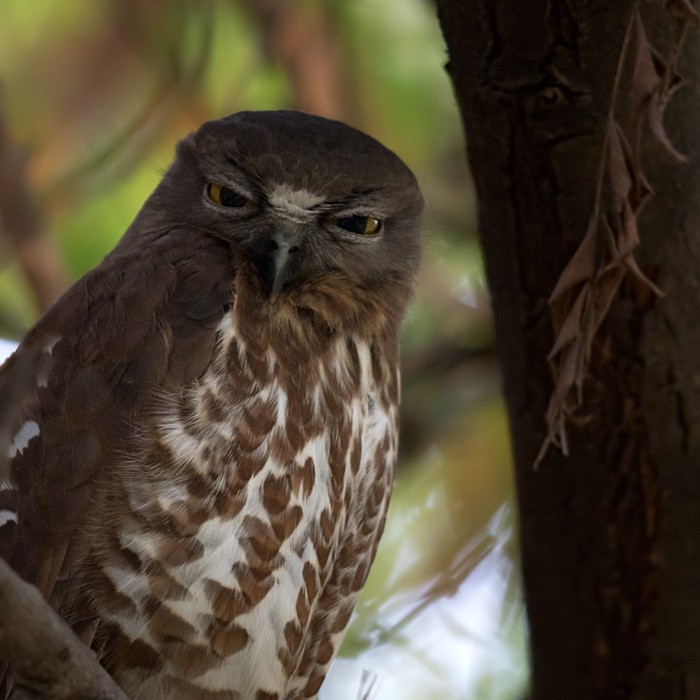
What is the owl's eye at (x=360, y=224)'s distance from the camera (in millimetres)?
3240

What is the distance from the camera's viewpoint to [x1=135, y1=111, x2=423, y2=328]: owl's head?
3053mm

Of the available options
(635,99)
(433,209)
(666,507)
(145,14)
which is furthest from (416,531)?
(635,99)

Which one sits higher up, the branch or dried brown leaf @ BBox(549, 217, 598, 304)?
dried brown leaf @ BBox(549, 217, 598, 304)

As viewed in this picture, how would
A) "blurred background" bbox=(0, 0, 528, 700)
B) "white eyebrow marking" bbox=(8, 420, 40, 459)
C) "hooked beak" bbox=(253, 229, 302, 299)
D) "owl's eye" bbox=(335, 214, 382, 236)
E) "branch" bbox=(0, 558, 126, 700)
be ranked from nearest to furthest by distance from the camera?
"branch" bbox=(0, 558, 126, 700) < "white eyebrow marking" bbox=(8, 420, 40, 459) < "hooked beak" bbox=(253, 229, 302, 299) < "owl's eye" bbox=(335, 214, 382, 236) < "blurred background" bbox=(0, 0, 528, 700)

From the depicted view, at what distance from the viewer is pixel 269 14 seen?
14.8 ft

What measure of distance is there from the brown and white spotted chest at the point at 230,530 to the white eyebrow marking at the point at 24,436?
24 centimetres

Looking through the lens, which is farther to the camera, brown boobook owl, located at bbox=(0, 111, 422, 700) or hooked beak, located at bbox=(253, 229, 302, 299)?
hooked beak, located at bbox=(253, 229, 302, 299)

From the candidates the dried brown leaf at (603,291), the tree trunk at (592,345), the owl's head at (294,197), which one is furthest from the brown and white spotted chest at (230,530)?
the dried brown leaf at (603,291)

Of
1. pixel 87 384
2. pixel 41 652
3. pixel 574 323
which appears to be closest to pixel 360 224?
pixel 87 384

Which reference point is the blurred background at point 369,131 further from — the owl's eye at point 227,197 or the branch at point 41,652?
the branch at point 41,652

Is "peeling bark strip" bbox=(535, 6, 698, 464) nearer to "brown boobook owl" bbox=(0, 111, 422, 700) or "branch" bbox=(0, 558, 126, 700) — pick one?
"brown boobook owl" bbox=(0, 111, 422, 700)

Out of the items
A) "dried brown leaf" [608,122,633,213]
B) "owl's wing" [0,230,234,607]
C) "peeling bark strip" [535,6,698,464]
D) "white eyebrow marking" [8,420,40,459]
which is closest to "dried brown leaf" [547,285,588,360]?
"peeling bark strip" [535,6,698,464]

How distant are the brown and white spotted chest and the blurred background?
121 cm

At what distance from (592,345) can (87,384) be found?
1177 millimetres
